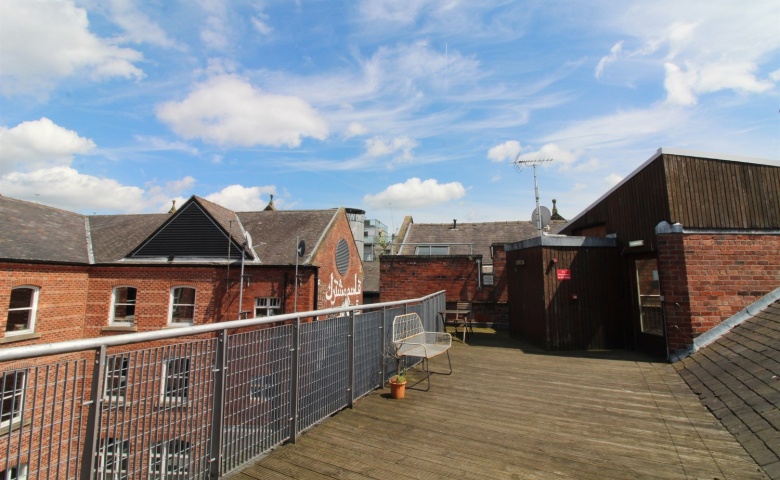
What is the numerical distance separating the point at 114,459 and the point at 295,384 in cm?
155

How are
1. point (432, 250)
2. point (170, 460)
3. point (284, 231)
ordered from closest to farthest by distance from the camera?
point (170, 460)
point (284, 231)
point (432, 250)

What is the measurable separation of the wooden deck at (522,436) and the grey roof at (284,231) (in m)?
12.7

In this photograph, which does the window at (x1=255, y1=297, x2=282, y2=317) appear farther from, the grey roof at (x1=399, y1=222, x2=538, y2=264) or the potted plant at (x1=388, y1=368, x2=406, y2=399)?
the potted plant at (x1=388, y1=368, x2=406, y2=399)

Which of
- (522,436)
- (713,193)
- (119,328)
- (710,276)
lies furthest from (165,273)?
(713,193)

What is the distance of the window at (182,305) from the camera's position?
16.8 metres

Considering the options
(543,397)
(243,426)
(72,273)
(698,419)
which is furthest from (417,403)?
(72,273)

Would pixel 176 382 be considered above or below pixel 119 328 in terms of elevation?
above

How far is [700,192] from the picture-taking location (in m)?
7.43

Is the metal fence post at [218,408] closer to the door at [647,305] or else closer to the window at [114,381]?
the window at [114,381]

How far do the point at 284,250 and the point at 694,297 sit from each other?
49.5ft

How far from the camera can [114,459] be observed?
7.45 feet

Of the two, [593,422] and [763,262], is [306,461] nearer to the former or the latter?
[593,422]

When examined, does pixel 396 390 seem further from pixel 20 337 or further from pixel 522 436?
pixel 20 337

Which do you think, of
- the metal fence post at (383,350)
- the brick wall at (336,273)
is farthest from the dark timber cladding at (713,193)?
the brick wall at (336,273)
